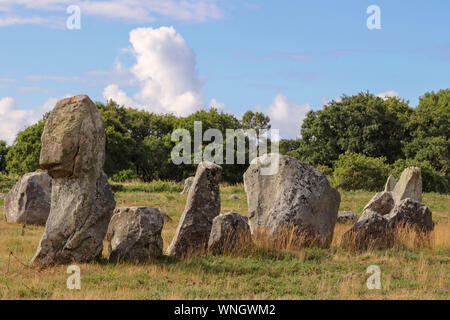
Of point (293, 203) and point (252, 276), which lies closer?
point (252, 276)

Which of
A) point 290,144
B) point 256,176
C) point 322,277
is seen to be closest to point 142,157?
point 290,144

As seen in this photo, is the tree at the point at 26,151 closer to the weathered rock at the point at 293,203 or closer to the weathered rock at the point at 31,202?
the weathered rock at the point at 31,202

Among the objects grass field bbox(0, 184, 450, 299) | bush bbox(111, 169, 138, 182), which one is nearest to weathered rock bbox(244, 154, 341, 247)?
grass field bbox(0, 184, 450, 299)

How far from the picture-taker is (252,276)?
1091 centimetres

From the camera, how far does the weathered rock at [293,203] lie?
46.7ft

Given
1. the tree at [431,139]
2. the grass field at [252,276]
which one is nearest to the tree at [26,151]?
the tree at [431,139]

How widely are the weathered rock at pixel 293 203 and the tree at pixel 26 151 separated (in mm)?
38320

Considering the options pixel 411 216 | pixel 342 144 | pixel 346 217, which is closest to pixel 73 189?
pixel 411 216

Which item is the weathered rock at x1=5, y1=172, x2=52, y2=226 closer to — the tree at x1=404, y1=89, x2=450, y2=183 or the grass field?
the grass field

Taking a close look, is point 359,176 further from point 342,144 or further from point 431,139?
point 431,139

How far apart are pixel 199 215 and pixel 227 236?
33.5 inches

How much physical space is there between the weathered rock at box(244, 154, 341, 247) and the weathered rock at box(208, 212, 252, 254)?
51.4 inches

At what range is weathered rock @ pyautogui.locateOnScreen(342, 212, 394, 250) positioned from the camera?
1413 centimetres

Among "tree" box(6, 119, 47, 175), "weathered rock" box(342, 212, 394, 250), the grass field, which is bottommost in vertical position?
the grass field
